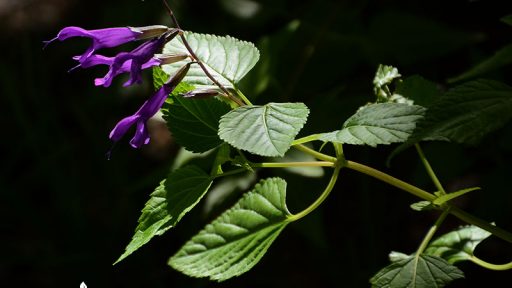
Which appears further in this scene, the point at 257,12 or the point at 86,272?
the point at 86,272

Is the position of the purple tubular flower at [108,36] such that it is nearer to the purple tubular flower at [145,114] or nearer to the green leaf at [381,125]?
the purple tubular flower at [145,114]

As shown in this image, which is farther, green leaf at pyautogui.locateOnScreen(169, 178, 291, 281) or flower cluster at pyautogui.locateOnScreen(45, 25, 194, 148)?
green leaf at pyautogui.locateOnScreen(169, 178, 291, 281)

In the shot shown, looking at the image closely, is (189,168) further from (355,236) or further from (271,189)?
(355,236)

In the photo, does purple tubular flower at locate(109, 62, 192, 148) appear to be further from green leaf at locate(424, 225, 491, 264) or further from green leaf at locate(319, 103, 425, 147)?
green leaf at locate(424, 225, 491, 264)

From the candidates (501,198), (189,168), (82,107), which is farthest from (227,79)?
(82,107)

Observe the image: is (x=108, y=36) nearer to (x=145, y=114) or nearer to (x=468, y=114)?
(x=145, y=114)

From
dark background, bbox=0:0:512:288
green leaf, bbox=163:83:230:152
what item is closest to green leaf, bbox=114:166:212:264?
green leaf, bbox=163:83:230:152

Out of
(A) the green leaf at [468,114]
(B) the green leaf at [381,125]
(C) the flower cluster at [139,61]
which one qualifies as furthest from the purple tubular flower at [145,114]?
(A) the green leaf at [468,114]

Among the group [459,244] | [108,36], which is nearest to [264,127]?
[108,36]
